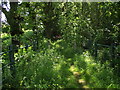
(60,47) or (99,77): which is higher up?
(60,47)

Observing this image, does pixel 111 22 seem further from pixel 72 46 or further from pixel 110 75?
pixel 72 46

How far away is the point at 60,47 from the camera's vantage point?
Result: 25.9 feet

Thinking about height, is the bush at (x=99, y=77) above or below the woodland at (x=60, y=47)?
below

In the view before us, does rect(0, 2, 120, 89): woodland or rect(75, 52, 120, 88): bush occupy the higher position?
rect(0, 2, 120, 89): woodland

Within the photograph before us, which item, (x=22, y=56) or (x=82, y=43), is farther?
(x=82, y=43)

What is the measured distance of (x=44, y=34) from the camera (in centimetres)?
813

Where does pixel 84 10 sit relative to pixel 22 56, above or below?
above

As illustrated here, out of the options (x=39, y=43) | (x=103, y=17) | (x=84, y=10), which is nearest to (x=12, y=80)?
(x=39, y=43)

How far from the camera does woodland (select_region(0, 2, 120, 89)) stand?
4113 mm

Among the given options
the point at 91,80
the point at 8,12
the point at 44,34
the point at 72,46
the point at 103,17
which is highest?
the point at 8,12

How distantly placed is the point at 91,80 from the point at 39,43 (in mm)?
3662

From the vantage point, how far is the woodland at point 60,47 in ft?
13.5

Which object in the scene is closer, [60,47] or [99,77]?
[99,77]

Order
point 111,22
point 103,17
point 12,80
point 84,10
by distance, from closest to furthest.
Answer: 1. point 12,80
2. point 111,22
3. point 103,17
4. point 84,10
